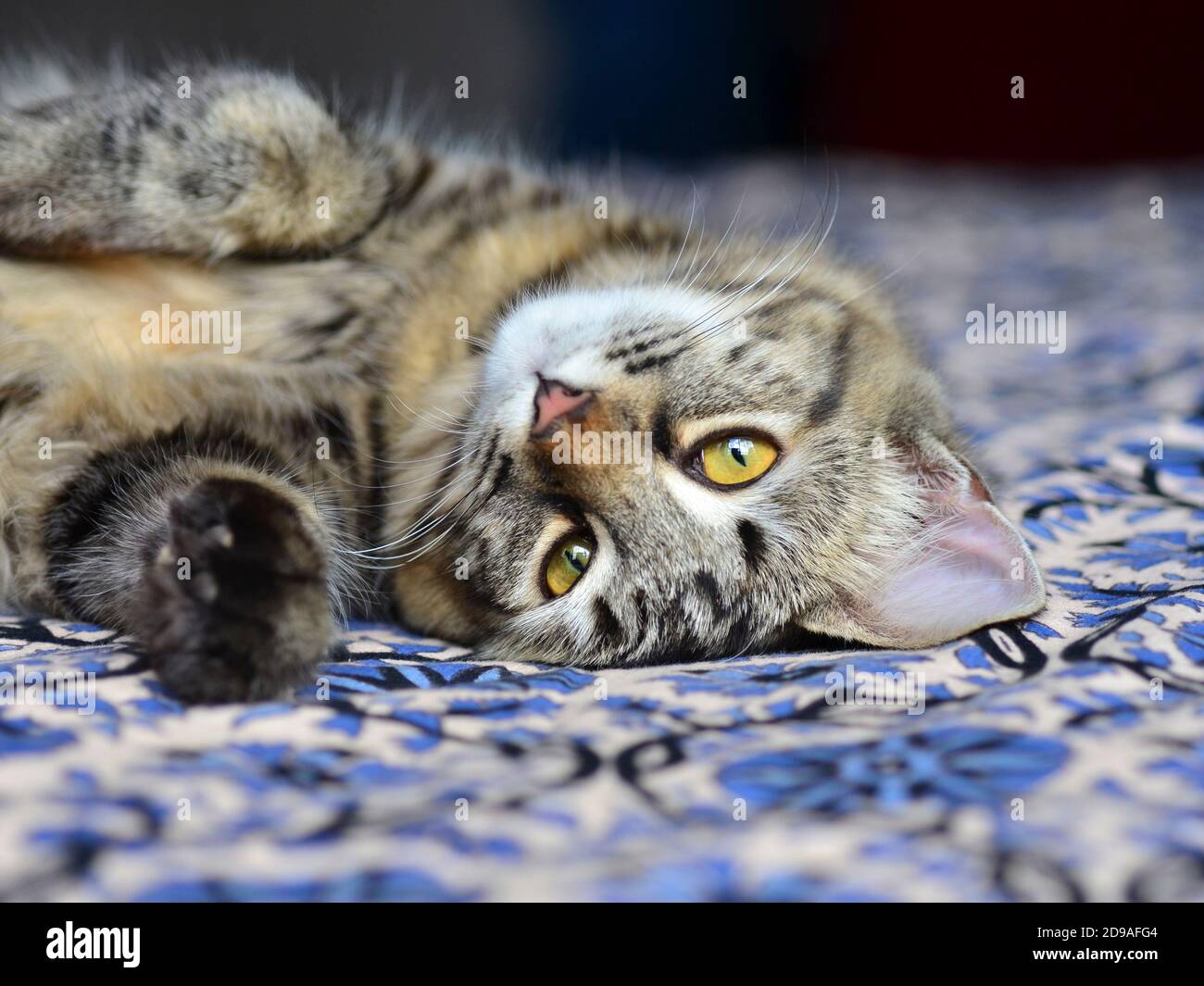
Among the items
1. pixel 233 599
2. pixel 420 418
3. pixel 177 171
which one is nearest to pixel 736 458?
pixel 420 418

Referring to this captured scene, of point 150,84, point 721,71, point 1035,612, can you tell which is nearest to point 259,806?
point 1035,612

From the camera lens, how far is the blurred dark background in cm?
472

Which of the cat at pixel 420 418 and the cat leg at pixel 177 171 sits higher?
the cat leg at pixel 177 171

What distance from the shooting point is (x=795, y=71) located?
5.22m

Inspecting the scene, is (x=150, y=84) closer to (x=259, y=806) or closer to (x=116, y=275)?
(x=116, y=275)

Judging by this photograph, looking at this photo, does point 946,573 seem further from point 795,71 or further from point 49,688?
point 795,71

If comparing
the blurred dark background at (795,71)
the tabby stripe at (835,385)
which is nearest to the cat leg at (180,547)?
the tabby stripe at (835,385)

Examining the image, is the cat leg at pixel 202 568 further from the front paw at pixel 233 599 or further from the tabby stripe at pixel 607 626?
the tabby stripe at pixel 607 626

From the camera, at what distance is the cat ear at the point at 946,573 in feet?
3.86

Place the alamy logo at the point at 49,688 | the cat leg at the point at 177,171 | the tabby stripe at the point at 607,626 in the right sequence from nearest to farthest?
the alamy logo at the point at 49,688
the tabby stripe at the point at 607,626
the cat leg at the point at 177,171

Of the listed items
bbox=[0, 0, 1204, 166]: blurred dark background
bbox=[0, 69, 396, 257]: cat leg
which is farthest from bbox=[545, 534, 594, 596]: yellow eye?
bbox=[0, 0, 1204, 166]: blurred dark background
